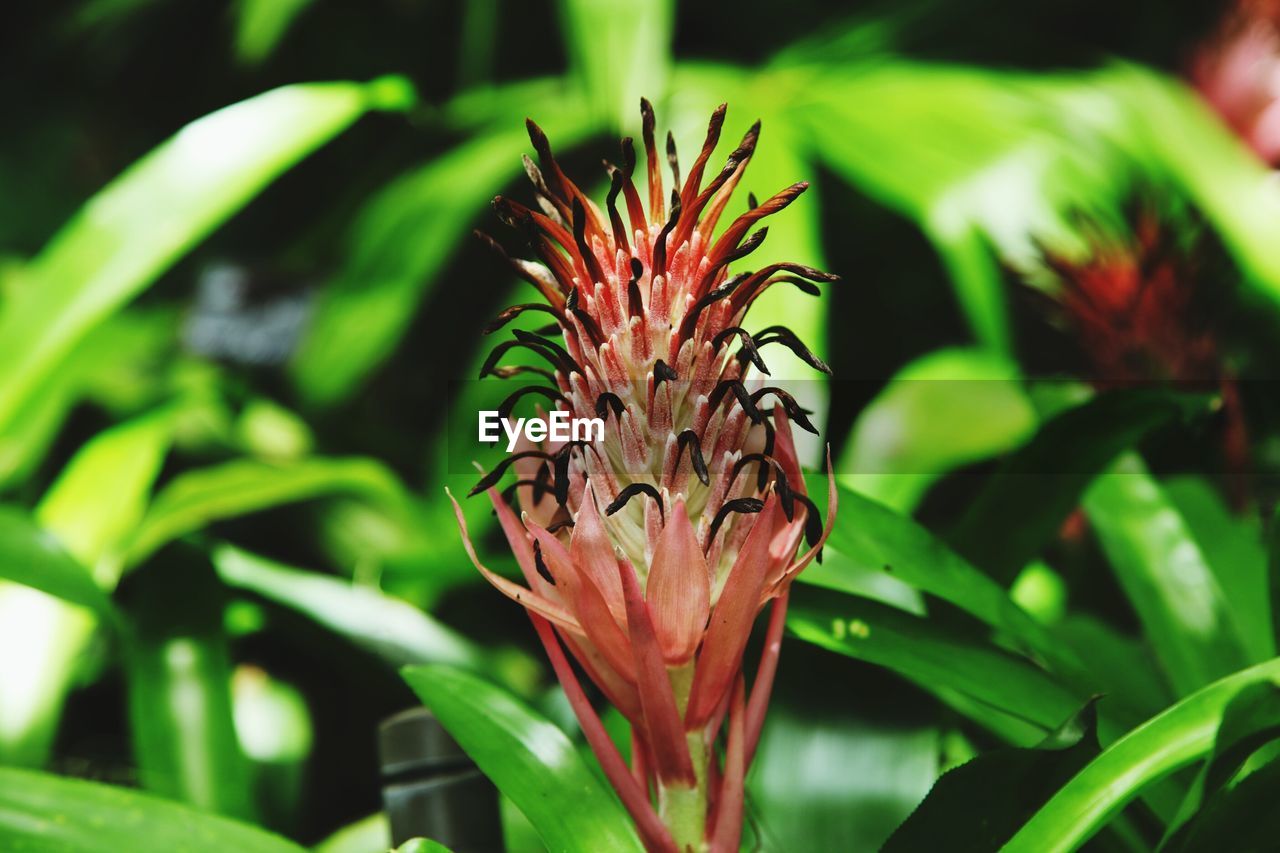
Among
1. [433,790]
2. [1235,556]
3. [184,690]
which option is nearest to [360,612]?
[184,690]

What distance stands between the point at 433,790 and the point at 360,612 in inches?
9.7

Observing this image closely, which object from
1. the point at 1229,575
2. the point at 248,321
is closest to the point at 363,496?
the point at 248,321

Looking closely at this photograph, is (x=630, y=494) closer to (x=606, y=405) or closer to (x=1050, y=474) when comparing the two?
(x=606, y=405)

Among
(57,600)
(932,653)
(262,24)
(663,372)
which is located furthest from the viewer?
(262,24)

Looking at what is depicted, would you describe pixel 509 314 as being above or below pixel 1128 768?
above

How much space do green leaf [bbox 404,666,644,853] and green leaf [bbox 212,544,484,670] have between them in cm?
24

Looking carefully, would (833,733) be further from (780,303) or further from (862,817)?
(780,303)

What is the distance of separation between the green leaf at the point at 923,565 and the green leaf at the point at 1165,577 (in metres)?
0.10

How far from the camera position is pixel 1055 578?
79 cm

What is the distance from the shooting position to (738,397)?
0.33m

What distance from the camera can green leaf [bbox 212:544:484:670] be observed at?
64 centimetres

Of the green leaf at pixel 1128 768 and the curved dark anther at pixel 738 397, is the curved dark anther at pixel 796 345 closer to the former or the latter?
the curved dark anther at pixel 738 397

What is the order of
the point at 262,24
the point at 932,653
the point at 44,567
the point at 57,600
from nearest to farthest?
the point at 932,653 < the point at 44,567 < the point at 57,600 < the point at 262,24

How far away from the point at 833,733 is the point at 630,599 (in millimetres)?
218
